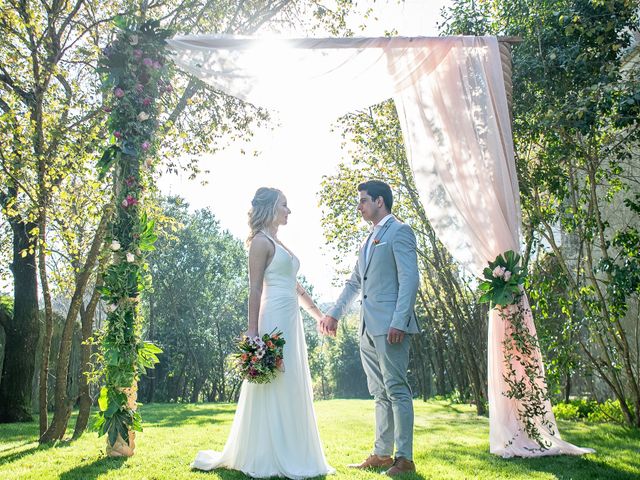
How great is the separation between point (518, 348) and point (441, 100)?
6.73 feet

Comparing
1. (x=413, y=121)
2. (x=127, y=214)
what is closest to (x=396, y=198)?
(x=413, y=121)

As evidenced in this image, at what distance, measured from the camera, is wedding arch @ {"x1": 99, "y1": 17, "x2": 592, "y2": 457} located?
4.50 metres

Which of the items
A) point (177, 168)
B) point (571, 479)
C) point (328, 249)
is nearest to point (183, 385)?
point (328, 249)

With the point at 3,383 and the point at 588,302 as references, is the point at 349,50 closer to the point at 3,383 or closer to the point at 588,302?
the point at 588,302

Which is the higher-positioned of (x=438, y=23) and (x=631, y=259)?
(x=438, y=23)

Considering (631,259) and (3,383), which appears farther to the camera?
(3,383)

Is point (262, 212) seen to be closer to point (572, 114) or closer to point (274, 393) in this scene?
point (274, 393)

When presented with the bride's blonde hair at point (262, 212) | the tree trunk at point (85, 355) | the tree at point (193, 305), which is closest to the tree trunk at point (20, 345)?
the tree trunk at point (85, 355)

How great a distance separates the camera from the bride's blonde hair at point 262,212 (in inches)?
174

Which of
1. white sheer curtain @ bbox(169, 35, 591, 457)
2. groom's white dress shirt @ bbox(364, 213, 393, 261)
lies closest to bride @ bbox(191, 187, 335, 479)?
groom's white dress shirt @ bbox(364, 213, 393, 261)

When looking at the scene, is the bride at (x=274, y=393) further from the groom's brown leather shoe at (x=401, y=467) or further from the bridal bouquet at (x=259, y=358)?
the groom's brown leather shoe at (x=401, y=467)

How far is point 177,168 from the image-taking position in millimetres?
8109

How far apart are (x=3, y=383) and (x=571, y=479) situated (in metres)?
9.24

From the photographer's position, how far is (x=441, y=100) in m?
4.77
